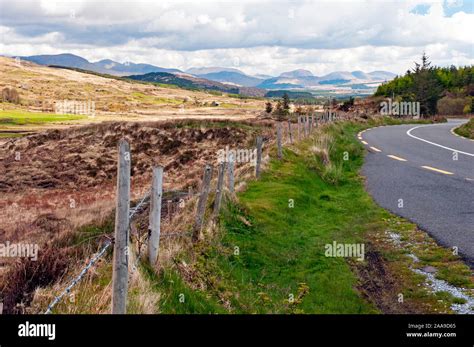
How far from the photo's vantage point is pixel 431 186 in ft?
45.0

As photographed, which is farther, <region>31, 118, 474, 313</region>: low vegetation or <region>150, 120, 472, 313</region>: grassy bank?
<region>150, 120, 472, 313</region>: grassy bank

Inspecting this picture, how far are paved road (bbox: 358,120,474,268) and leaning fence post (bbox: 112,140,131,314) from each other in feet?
18.4

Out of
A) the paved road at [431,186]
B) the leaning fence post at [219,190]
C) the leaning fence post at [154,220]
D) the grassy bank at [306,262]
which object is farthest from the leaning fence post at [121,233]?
the paved road at [431,186]

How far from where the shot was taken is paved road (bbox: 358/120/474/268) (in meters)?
9.64

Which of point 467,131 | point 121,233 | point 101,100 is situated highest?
point 101,100

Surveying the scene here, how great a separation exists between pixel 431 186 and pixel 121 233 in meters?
11.2

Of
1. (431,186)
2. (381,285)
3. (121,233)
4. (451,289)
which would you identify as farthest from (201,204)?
(431,186)

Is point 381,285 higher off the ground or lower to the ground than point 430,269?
lower

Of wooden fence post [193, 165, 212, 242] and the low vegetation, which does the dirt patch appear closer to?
the low vegetation

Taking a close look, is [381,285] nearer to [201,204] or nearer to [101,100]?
[201,204]

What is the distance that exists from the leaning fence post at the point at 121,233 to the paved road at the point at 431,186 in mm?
5613

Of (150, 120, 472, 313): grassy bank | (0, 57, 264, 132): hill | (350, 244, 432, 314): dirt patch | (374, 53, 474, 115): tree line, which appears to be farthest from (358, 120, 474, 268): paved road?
(0, 57, 264, 132): hill

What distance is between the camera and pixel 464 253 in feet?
27.0
